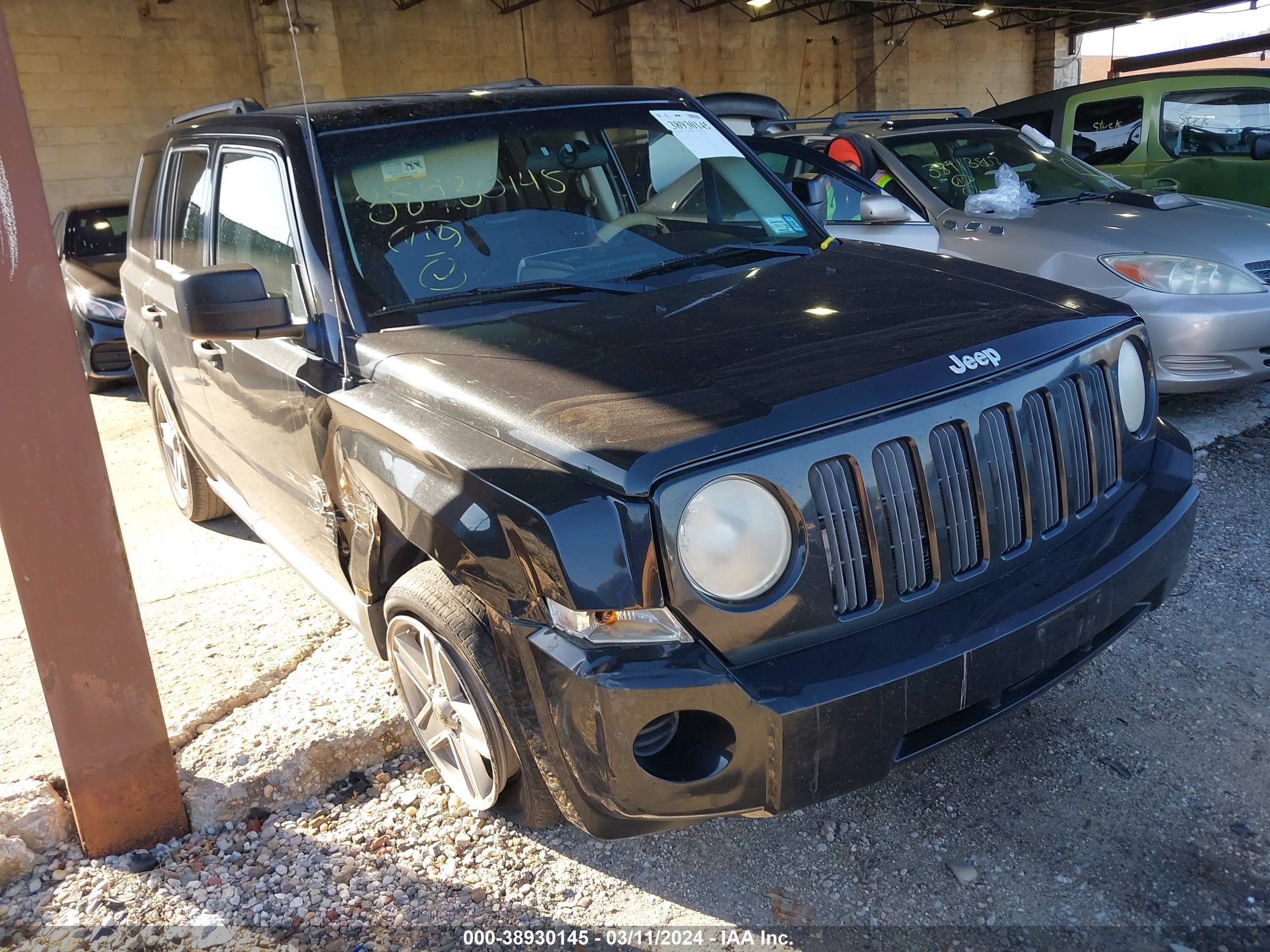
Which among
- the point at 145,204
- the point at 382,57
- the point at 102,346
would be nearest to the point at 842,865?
the point at 145,204

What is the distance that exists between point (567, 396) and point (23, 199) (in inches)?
54.3

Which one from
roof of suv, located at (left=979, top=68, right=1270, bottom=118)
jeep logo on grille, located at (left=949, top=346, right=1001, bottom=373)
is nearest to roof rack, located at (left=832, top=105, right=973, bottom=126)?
roof of suv, located at (left=979, top=68, right=1270, bottom=118)

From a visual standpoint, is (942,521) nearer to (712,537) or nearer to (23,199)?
(712,537)

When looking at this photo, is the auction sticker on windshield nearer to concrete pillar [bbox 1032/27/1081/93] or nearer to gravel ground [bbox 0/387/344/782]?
gravel ground [bbox 0/387/344/782]

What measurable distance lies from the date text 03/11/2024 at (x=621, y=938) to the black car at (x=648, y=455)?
319 millimetres

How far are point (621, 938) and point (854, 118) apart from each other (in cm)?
596

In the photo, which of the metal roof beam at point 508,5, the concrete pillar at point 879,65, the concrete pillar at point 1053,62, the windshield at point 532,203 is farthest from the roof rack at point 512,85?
the concrete pillar at point 1053,62

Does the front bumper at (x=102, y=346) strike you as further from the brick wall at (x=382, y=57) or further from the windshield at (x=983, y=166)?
the windshield at (x=983, y=166)

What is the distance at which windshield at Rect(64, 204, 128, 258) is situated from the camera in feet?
30.8

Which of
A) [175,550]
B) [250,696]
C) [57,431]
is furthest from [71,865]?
[175,550]

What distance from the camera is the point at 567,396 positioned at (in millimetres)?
2225

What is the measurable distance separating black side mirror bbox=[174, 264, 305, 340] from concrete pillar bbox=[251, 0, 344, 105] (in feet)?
43.3

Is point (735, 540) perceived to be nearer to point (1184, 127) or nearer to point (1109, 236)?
point (1109, 236)

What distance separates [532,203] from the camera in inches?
125
